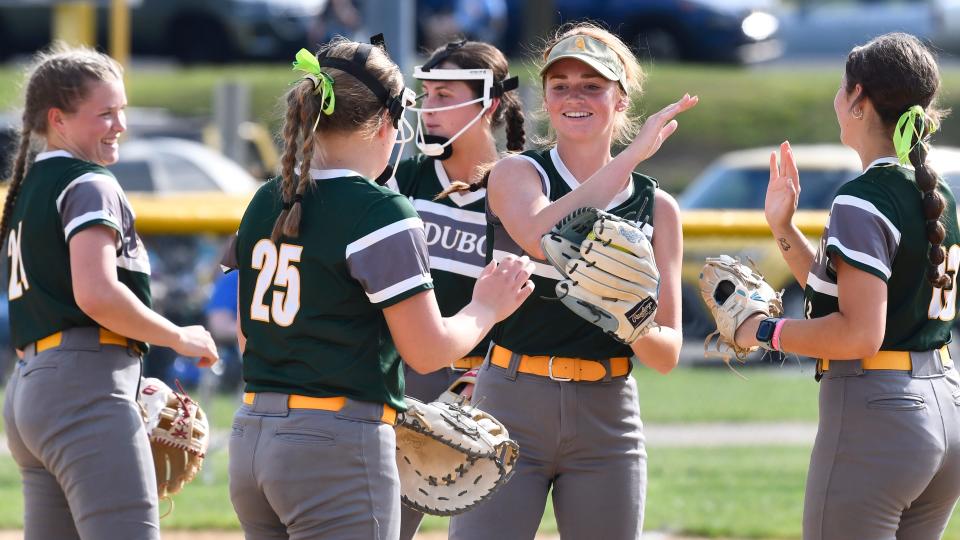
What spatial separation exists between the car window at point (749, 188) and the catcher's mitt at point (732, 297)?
9579 millimetres

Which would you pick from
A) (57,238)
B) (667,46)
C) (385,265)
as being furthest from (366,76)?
(667,46)

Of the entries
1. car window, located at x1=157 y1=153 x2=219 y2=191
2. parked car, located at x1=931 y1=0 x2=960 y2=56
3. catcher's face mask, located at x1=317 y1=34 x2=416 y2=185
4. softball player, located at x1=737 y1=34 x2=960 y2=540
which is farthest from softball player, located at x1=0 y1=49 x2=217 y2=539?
parked car, located at x1=931 y1=0 x2=960 y2=56

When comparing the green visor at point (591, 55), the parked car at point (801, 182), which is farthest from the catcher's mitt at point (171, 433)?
the parked car at point (801, 182)

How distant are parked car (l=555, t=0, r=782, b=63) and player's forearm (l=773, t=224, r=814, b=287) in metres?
17.8

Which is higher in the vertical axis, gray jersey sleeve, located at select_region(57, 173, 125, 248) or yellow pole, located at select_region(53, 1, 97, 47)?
yellow pole, located at select_region(53, 1, 97, 47)

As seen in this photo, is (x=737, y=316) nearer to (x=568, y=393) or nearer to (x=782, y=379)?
(x=568, y=393)

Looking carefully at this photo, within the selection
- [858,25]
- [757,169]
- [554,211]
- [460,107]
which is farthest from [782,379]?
[858,25]

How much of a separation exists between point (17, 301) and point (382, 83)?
58.6 inches

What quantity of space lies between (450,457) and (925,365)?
4.19 ft

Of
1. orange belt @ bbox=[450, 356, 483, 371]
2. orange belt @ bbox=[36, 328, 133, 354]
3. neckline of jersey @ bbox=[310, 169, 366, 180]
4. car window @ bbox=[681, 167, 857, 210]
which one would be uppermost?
neckline of jersey @ bbox=[310, 169, 366, 180]

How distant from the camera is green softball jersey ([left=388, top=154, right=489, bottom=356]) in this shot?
180 inches

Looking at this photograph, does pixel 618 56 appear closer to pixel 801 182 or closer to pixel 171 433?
pixel 171 433

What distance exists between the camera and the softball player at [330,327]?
10.6ft

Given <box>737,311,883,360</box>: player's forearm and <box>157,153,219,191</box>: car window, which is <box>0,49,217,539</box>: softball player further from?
<box>157,153,219,191</box>: car window
